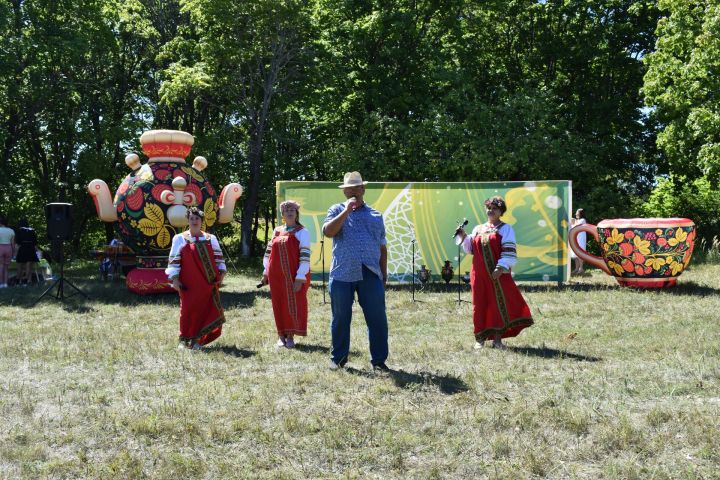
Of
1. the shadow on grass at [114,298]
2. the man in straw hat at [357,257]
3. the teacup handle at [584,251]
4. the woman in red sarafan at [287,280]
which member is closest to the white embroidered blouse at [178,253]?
the woman in red sarafan at [287,280]

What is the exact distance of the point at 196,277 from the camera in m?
8.27

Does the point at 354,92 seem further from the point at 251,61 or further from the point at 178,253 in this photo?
the point at 178,253

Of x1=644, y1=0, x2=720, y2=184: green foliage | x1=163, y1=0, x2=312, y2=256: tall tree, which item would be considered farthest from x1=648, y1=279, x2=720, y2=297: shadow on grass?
x1=163, y1=0, x2=312, y2=256: tall tree

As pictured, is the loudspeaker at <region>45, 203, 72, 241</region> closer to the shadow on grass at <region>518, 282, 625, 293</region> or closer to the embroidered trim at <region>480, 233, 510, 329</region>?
the shadow on grass at <region>518, 282, 625, 293</region>

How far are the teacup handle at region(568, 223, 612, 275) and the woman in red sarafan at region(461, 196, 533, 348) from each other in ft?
22.2

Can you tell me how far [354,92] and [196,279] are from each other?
17.4m

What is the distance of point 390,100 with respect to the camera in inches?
953

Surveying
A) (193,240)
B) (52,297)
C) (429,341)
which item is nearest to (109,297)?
(52,297)

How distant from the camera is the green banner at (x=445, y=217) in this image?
48.7 feet

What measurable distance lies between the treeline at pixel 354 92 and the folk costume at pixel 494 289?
14210 mm

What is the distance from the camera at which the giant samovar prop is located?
1334 cm

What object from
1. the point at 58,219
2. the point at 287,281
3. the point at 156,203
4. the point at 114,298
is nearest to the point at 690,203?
the point at 156,203

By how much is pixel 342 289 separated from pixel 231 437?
1981 mm

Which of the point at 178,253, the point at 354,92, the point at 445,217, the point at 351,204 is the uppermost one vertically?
the point at 354,92
